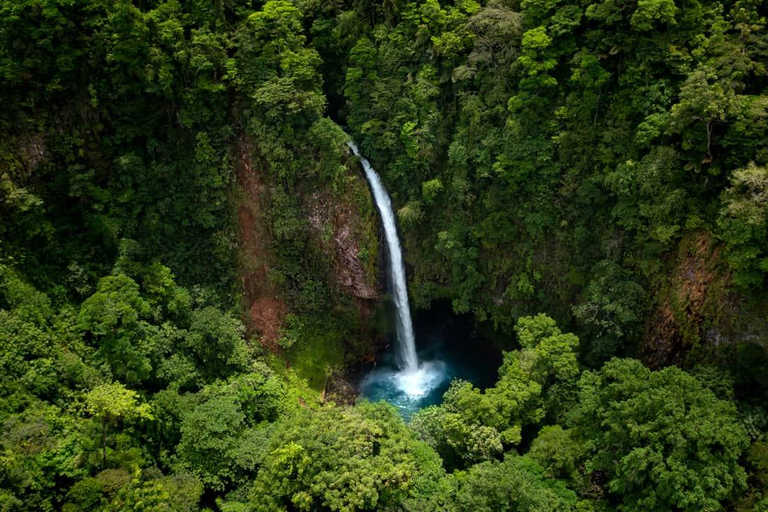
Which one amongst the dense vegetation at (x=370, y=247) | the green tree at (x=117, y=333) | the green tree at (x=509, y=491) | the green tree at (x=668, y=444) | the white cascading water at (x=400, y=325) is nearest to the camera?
the green tree at (x=668, y=444)

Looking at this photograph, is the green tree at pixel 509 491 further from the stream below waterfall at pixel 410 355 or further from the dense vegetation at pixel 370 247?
the stream below waterfall at pixel 410 355

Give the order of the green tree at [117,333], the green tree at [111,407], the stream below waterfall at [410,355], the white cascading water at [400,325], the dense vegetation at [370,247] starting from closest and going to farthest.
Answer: the dense vegetation at [370,247] → the green tree at [111,407] → the green tree at [117,333] → the stream below waterfall at [410,355] → the white cascading water at [400,325]

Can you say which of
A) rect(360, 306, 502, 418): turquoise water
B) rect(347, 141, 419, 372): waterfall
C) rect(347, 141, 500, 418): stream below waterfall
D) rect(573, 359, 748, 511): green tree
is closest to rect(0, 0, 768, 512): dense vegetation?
rect(573, 359, 748, 511): green tree

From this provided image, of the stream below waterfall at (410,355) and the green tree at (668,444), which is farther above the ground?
the stream below waterfall at (410,355)

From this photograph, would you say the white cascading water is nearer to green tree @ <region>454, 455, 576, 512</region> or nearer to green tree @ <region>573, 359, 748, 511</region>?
green tree @ <region>454, 455, 576, 512</region>

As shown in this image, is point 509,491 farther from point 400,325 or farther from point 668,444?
point 400,325

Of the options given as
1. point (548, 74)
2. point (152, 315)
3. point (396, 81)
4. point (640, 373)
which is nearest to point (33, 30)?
point (152, 315)

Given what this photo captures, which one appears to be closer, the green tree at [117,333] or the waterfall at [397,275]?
the green tree at [117,333]

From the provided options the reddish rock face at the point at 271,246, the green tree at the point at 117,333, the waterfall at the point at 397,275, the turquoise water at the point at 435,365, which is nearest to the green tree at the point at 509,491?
the turquoise water at the point at 435,365
